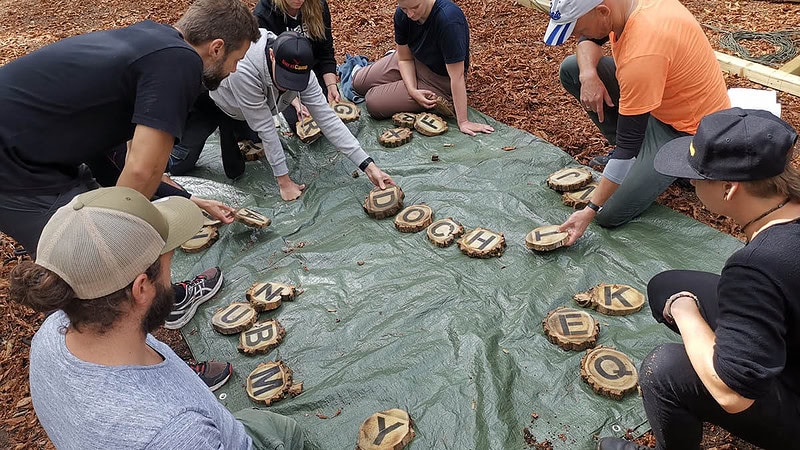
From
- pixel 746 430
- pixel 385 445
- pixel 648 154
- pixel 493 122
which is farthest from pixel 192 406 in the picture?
pixel 493 122

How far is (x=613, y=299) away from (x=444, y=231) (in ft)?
3.25

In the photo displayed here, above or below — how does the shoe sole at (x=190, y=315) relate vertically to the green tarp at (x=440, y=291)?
below

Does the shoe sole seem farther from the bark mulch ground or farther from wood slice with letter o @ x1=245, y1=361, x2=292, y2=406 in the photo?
wood slice with letter o @ x1=245, y1=361, x2=292, y2=406

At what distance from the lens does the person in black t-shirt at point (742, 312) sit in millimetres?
1384

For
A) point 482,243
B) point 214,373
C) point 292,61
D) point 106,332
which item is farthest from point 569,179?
point 106,332

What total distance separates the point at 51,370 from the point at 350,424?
1.23m

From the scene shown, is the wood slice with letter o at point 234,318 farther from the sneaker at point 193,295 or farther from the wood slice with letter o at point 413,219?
the wood slice with letter o at point 413,219

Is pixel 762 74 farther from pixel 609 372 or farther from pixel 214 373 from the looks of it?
pixel 214 373

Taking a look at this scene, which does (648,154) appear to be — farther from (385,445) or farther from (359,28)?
(359,28)

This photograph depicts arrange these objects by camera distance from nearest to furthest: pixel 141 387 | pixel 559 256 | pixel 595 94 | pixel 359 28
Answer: pixel 141 387
pixel 559 256
pixel 595 94
pixel 359 28

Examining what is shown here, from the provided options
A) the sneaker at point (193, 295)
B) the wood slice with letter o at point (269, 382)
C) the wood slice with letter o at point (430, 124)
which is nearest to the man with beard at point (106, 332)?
the wood slice with letter o at point (269, 382)

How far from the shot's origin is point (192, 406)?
1.36 m

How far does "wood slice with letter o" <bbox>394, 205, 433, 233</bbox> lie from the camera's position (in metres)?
3.28

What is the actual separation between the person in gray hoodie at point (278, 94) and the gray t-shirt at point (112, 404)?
6.83 feet
